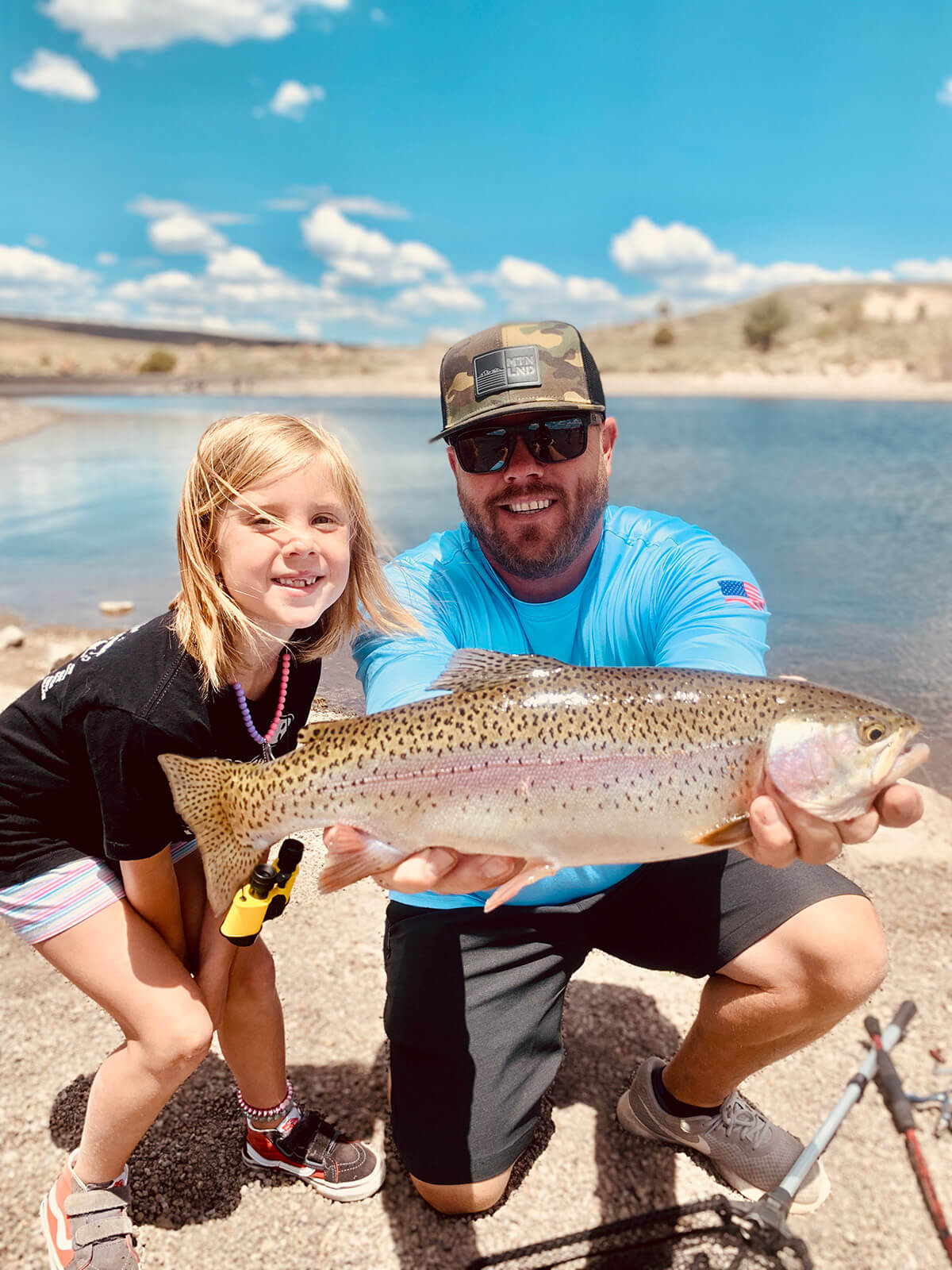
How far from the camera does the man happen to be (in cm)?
299

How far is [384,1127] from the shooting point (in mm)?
3402

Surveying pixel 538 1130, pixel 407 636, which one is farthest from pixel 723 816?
pixel 538 1130

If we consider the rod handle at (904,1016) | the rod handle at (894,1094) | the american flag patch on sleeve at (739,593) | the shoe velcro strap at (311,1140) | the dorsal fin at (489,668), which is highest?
the american flag patch on sleeve at (739,593)

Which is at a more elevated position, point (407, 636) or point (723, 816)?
point (407, 636)

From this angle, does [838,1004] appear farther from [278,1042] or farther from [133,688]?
[133,688]

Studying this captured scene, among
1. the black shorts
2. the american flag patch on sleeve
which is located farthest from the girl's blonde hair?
the american flag patch on sleeve

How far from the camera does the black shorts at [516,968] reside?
305cm

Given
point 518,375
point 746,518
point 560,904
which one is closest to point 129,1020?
point 560,904

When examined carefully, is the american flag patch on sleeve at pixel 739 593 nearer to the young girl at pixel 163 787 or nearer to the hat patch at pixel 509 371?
the hat patch at pixel 509 371

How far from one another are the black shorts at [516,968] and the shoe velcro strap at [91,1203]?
0.99 metres

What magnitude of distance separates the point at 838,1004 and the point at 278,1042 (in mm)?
2059

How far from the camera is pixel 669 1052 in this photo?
371 centimetres

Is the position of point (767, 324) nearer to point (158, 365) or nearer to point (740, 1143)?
point (158, 365)

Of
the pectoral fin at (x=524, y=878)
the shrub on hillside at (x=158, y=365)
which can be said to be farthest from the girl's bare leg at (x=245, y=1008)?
the shrub on hillside at (x=158, y=365)
